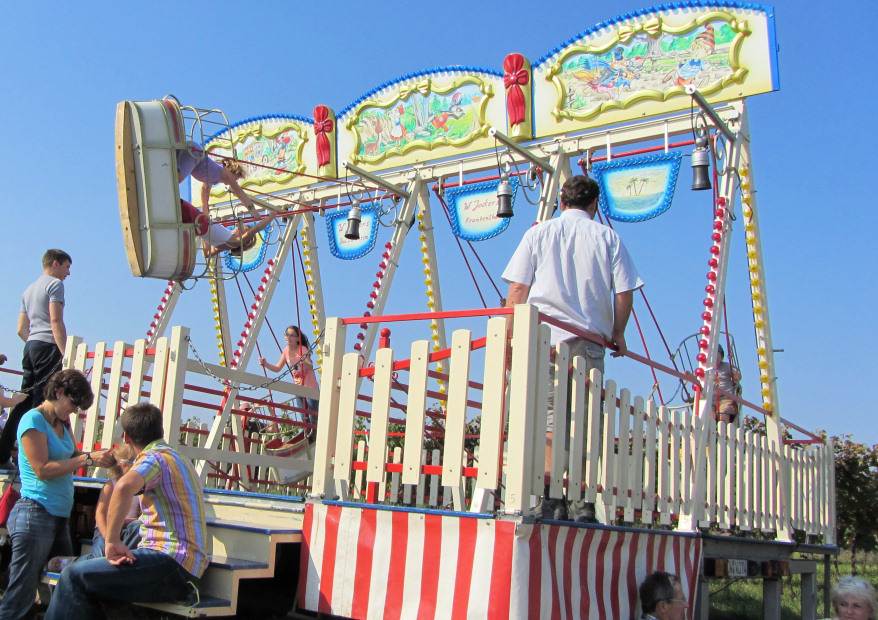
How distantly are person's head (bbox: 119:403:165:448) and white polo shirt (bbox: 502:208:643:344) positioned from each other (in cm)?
179

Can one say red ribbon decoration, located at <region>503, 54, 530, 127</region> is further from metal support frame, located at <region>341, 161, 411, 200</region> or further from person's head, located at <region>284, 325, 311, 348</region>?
person's head, located at <region>284, 325, 311, 348</region>

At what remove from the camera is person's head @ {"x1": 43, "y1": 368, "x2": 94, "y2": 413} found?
4.25 meters

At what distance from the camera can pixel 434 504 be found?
16.4ft

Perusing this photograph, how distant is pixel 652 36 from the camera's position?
7332 mm

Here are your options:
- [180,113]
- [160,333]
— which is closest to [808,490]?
[180,113]

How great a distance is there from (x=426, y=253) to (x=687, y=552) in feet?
16.3

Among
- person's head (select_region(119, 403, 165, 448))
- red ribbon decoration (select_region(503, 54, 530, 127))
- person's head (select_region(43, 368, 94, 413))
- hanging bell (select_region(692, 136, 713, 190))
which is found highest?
red ribbon decoration (select_region(503, 54, 530, 127))

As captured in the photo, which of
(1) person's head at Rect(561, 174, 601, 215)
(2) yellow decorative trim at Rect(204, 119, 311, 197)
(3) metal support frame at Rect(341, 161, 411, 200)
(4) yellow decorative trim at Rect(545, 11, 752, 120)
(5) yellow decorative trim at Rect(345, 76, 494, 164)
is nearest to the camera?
(1) person's head at Rect(561, 174, 601, 215)

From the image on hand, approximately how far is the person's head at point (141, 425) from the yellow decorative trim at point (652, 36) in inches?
203

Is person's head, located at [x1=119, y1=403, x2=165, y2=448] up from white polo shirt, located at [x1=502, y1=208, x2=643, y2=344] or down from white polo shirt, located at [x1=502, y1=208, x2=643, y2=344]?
down

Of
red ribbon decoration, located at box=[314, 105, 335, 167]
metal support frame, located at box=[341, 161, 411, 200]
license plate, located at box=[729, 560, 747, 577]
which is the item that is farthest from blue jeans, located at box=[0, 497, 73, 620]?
red ribbon decoration, located at box=[314, 105, 335, 167]

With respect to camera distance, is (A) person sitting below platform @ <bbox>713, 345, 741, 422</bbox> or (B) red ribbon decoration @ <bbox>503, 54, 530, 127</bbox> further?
(B) red ribbon decoration @ <bbox>503, 54, 530, 127</bbox>

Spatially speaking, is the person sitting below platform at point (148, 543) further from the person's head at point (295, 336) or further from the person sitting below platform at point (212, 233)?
the person's head at point (295, 336)

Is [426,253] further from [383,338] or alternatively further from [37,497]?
[37,497]
